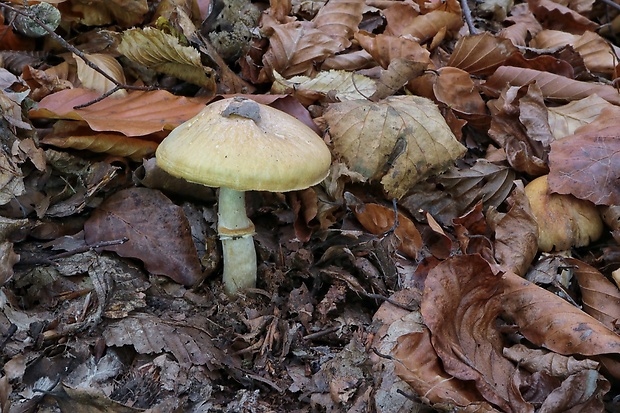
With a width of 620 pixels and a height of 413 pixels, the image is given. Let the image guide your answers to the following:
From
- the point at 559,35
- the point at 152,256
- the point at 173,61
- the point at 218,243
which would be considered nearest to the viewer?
the point at 152,256

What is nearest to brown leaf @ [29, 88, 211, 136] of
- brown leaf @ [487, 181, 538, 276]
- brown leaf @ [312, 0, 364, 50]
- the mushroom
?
the mushroom

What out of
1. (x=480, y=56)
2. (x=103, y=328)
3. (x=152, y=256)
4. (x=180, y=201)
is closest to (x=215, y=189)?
(x=180, y=201)

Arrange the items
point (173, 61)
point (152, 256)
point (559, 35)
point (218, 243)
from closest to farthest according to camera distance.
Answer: point (152, 256) < point (218, 243) < point (173, 61) < point (559, 35)

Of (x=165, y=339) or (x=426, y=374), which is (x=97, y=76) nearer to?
(x=165, y=339)

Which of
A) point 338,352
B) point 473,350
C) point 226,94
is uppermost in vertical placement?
point 226,94

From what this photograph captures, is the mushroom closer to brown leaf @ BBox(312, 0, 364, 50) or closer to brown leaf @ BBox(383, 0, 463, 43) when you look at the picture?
brown leaf @ BBox(312, 0, 364, 50)

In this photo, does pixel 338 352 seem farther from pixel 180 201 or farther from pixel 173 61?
pixel 173 61
